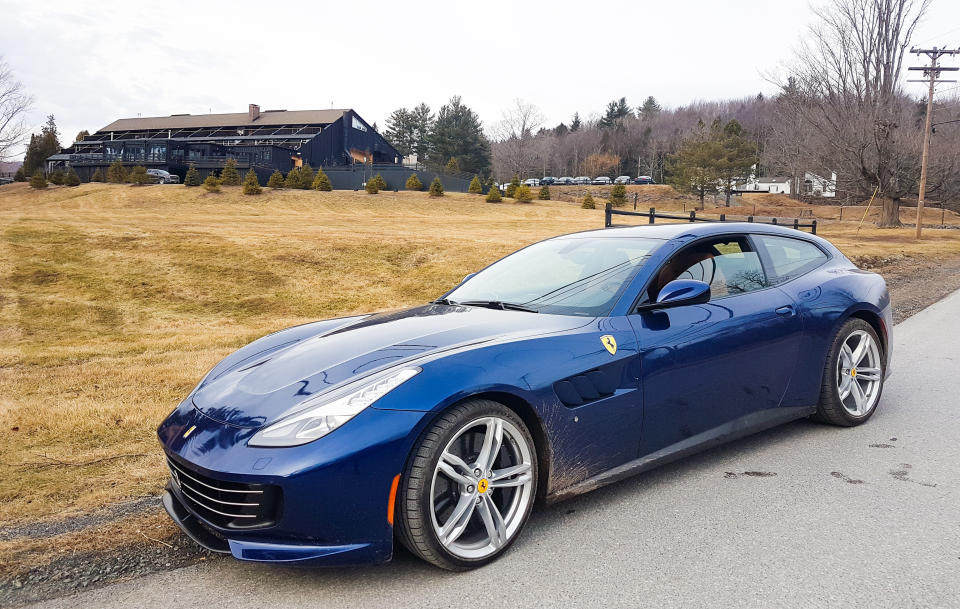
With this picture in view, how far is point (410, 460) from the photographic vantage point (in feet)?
8.94

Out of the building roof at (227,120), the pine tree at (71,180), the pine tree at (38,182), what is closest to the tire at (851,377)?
the pine tree at (71,180)

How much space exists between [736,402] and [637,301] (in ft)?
3.02

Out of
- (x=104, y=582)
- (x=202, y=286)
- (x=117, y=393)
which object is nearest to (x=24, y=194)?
(x=202, y=286)

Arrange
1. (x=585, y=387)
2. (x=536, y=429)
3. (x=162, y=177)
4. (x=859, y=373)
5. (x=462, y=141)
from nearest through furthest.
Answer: (x=536, y=429) → (x=585, y=387) → (x=859, y=373) → (x=162, y=177) → (x=462, y=141)

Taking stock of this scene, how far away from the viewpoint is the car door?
3559mm

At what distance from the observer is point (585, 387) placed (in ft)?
10.6

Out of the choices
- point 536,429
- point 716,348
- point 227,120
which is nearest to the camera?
point 536,429

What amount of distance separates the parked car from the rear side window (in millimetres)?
56838

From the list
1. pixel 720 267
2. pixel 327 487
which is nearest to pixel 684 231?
pixel 720 267

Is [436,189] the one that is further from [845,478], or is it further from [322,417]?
[322,417]

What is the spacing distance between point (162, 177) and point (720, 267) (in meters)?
58.7

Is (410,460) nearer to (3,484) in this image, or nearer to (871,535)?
(871,535)

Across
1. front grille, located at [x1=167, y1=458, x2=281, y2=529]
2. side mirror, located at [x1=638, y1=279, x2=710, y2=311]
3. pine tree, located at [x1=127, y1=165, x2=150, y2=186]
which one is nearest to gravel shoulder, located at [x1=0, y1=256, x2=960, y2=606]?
front grille, located at [x1=167, y1=458, x2=281, y2=529]

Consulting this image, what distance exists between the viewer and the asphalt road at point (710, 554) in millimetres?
2674
